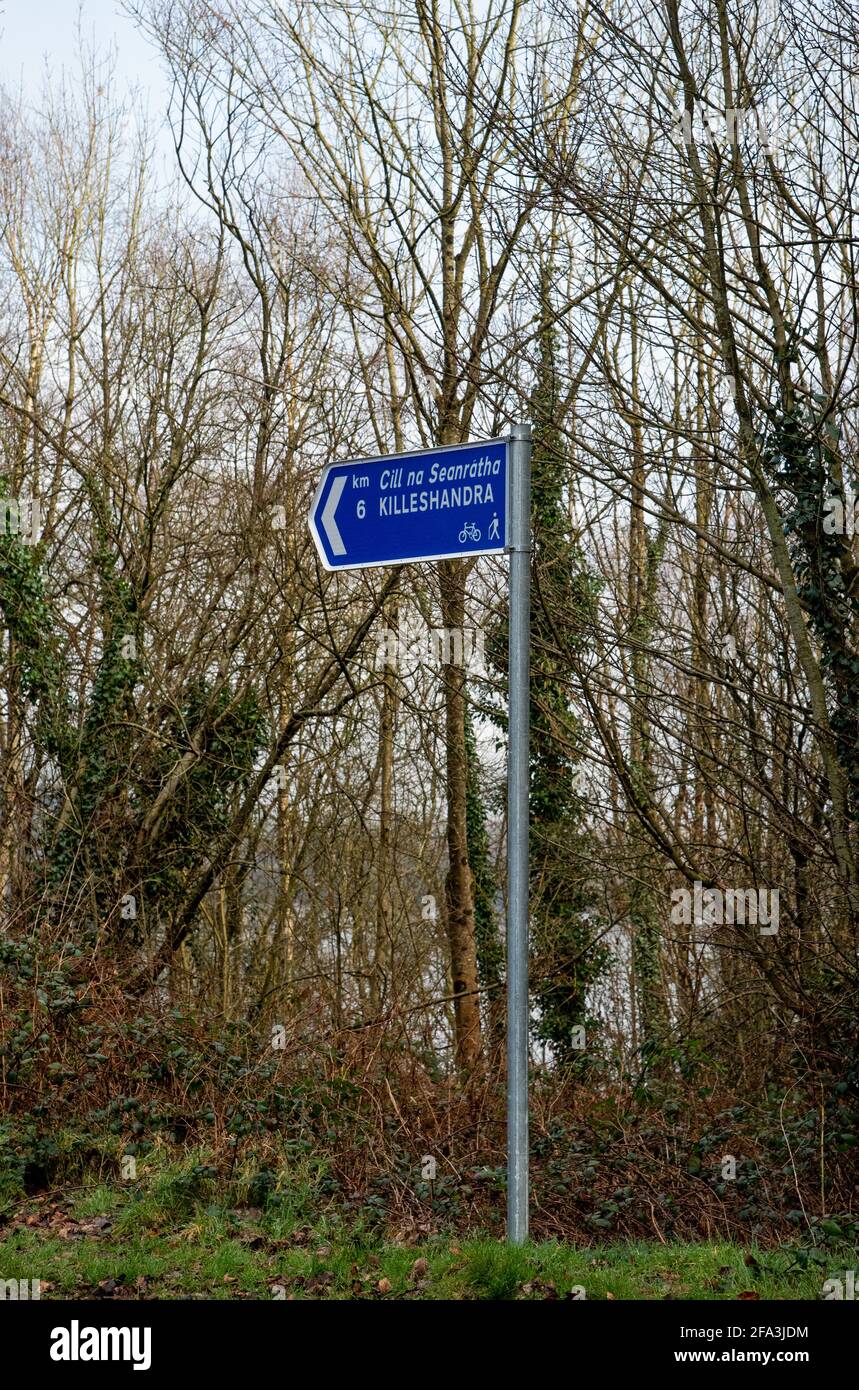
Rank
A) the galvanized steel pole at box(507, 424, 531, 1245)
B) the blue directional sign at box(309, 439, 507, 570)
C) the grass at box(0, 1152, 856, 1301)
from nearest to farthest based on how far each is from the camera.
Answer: the galvanized steel pole at box(507, 424, 531, 1245), the blue directional sign at box(309, 439, 507, 570), the grass at box(0, 1152, 856, 1301)

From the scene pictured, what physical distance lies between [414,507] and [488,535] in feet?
1.14

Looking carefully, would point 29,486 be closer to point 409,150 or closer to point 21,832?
point 21,832

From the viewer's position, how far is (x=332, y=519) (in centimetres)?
527

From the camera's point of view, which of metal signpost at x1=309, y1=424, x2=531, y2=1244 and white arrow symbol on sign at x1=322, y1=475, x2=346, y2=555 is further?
white arrow symbol on sign at x1=322, y1=475, x2=346, y2=555

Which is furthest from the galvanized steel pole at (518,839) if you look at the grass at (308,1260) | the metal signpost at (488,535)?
the grass at (308,1260)

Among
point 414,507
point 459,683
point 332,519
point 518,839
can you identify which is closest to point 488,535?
point 414,507

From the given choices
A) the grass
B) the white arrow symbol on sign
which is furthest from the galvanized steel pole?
the white arrow symbol on sign

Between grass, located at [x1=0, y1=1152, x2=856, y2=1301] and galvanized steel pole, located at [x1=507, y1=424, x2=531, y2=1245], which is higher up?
galvanized steel pole, located at [x1=507, y1=424, x2=531, y2=1245]

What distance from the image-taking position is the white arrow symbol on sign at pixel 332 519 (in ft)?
17.2

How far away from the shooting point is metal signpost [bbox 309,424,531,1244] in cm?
476

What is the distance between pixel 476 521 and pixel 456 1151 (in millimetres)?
4625

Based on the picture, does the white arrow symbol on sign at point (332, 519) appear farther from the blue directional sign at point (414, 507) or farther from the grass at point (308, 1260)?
the grass at point (308, 1260)

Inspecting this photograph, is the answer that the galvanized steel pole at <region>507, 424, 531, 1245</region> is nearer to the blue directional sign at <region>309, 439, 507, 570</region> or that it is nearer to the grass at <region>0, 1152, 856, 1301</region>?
the blue directional sign at <region>309, 439, 507, 570</region>

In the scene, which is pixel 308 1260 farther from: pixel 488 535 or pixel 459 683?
pixel 459 683
